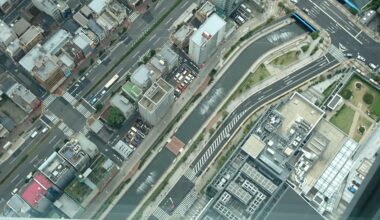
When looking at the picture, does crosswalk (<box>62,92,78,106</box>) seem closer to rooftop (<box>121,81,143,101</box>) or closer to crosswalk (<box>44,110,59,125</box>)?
crosswalk (<box>44,110,59,125</box>)

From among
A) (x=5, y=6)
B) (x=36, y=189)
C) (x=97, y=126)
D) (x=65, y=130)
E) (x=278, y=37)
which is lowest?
(x=36, y=189)

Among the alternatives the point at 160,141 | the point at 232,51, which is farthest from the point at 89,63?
the point at 232,51

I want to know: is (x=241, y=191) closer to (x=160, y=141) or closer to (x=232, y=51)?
(x=160, y=141)

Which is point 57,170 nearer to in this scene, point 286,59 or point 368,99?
point 286,59

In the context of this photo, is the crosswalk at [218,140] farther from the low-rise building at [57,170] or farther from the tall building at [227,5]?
the low-rise building at [57,170]

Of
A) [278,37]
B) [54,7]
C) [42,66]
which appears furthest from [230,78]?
[54,7]

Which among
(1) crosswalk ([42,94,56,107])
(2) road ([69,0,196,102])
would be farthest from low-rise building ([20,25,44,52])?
(2) road ([69,0,196,102])

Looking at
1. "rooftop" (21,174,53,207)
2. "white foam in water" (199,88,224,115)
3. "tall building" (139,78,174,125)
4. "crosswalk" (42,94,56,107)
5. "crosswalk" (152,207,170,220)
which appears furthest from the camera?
"white foam in water" (199,88,224,115)
